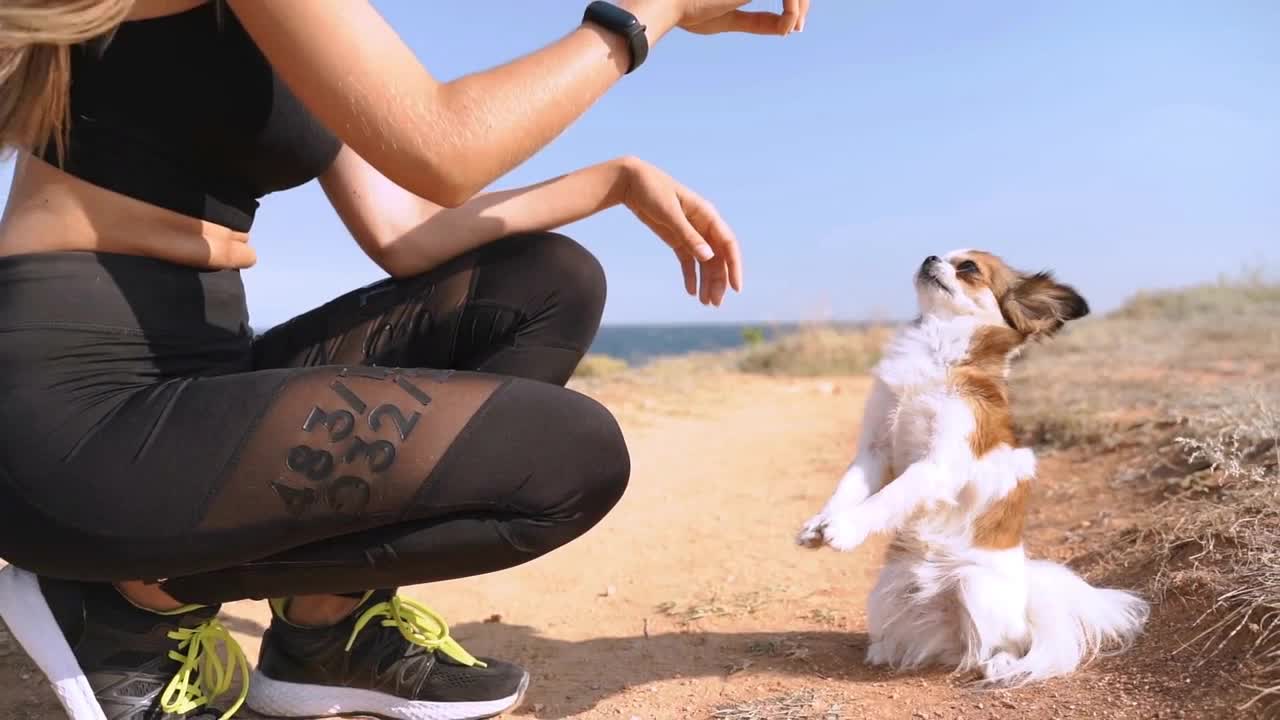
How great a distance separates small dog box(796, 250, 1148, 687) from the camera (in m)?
2.38

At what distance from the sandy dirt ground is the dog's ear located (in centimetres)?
83

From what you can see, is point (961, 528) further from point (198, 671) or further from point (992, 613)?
point (198, 671)

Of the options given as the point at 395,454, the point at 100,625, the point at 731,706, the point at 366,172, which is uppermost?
the point at 366,172

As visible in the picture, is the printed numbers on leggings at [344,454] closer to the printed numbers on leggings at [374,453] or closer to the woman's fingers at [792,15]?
the printed numbers on leggings at [374,453]

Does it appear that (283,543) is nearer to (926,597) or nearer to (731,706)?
(731,706)

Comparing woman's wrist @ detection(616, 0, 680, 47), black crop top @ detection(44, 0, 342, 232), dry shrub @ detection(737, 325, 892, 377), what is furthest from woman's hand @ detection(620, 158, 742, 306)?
dry shrub @ detection(737, 325, 892, 377)

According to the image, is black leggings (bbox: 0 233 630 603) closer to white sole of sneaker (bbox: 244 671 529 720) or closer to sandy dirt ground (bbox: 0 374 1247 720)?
white sole of sneaker (bbox: 244 671 529 720)

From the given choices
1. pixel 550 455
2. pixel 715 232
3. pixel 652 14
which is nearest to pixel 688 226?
pixel 715 232

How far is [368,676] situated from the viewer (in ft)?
7.47

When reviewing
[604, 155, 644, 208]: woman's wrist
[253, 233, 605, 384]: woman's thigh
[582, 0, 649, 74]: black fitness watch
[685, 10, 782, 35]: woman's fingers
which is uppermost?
[685, 10, 782, 35]: woman's fingers

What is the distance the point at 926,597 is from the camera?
2.53m

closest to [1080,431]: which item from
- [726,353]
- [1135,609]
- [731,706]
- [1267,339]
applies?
[1135,609]

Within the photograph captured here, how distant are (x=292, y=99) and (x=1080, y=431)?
14.4 ft

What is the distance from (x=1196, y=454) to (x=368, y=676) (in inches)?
115
